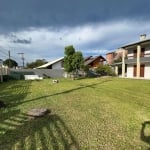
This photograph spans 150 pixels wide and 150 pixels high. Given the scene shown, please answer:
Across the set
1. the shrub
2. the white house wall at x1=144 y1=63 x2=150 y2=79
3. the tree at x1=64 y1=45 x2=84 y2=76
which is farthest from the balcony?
the tree at x1=64 y1=45 x2=84 y2=76

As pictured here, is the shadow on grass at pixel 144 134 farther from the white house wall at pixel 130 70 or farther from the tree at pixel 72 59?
the white house wall at pixel 130 70

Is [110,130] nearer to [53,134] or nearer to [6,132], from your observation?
[53,134]

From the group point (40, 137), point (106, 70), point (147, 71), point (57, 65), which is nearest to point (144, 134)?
point (40, 137)

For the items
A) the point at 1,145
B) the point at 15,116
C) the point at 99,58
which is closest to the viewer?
the point at 1,145

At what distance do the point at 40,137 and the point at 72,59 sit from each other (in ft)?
73.8

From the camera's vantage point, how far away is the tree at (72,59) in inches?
1019

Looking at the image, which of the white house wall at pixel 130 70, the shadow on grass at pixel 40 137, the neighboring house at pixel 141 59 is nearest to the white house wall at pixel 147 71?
the neighboring house at pixel 141 59

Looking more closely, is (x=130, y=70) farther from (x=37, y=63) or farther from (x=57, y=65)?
(x=37, y=63)

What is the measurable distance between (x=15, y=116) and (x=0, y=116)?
0.52m

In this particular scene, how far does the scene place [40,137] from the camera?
4023 millimetres

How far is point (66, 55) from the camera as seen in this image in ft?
87.2

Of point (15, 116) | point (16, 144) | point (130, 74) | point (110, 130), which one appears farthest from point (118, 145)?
point (130, 74)

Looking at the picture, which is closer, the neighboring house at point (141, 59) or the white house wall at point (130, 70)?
the neighboring house at point (141, 59)

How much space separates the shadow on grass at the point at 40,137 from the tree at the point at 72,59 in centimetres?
2107
